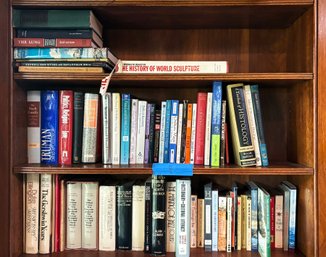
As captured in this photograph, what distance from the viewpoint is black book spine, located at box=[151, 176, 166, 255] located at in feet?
3.70

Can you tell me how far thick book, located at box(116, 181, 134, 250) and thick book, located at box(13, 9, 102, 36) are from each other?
54cm

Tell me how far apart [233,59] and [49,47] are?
0.65m

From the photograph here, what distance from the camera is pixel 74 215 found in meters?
1.17

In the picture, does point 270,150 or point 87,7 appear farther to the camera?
point 270,150

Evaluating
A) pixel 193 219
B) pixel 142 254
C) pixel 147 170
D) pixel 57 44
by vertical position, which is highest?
pixel 57 44

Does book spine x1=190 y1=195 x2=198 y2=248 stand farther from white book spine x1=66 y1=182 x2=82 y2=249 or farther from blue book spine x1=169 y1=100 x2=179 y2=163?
white book spine x1=66 y1=182 x2=82 y2=249

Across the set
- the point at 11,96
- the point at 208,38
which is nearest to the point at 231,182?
the point at 208,38

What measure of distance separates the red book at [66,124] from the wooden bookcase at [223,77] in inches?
3.3

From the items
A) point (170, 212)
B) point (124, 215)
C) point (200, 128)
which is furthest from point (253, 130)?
point (124, 215)

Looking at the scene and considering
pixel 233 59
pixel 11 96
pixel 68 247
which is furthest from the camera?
pixel 233 59

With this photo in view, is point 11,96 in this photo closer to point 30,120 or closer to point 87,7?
point 30,120

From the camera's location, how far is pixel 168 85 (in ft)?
4.05

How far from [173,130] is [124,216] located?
0.33 m

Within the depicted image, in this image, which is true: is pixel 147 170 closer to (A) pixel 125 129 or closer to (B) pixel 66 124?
(A) pixel 125 129
